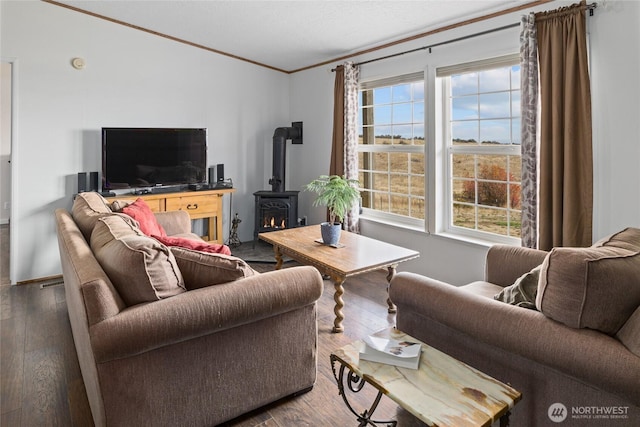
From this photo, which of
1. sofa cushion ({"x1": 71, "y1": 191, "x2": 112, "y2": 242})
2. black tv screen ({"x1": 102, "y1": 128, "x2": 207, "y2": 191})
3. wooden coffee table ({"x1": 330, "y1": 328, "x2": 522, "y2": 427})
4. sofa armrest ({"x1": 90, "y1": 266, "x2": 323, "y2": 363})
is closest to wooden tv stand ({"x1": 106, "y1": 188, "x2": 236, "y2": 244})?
black tv screen ({"x1": 102, "y1": 128, "x2": 207, "y2": 191})

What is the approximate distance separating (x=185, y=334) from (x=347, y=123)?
3380 mm

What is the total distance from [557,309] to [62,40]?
15.8 ft

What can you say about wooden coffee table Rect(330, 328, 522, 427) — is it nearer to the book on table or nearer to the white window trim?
the book on table

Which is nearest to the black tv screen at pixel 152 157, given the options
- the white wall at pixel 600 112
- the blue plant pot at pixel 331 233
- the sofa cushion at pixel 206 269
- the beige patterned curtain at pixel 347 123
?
the beige patterned curtain at pixel 347 123

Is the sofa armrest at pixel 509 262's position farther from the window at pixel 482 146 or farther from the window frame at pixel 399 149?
the window frame at pixel 399 149

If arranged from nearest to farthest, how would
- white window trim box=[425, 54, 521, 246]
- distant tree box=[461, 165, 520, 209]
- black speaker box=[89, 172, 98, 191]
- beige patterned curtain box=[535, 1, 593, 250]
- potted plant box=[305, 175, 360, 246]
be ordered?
1. beige patterned curtain box=[535, 1, 593, 250]
2. potted plant box=[305, 175, 360, 246]
3. distant tree box=[461, 165, 520, 209]
4. white window trim box=[425, 54, 521, 246]
5. black speaker box=[89, 172, 98, 191]

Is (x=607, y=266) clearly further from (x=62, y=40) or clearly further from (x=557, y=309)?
(x=62, y=40)

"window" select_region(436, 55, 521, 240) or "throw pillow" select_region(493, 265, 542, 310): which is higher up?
"window" select_region(436, 55, 521, 240)

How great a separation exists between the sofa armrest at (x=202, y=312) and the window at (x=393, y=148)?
2.46 m

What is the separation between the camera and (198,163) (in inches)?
193

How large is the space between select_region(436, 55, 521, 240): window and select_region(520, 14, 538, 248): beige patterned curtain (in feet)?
0.84

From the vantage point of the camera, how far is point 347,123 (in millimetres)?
4602

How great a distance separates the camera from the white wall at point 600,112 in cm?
260

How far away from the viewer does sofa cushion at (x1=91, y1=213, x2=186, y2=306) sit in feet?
5.49
